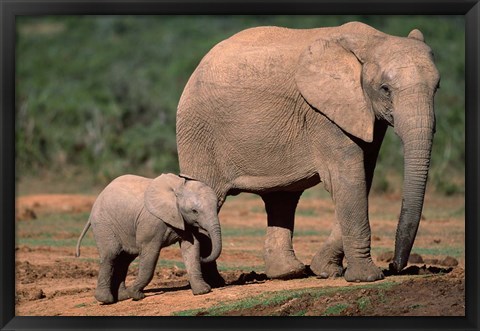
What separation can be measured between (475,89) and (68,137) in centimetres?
1495

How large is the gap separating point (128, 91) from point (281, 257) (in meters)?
16.5

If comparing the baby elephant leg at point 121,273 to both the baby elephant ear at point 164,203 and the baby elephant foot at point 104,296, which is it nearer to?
the baby elephant foot at point 104,296

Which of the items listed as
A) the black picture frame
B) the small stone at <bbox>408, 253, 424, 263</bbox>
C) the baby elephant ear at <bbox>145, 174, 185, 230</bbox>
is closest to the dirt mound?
the black picture frame

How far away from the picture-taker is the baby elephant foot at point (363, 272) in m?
11.4

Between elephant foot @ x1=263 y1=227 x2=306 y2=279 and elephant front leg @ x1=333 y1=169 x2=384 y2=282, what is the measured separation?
2.89 feet

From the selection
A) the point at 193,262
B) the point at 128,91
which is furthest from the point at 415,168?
the point at 128,91

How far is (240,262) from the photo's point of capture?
14633 mm

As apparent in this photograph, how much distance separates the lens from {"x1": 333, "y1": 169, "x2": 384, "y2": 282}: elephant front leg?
37.5 feet

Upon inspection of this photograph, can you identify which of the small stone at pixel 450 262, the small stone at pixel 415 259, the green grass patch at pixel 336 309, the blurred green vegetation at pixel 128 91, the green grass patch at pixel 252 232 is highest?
the blurred green vegetation at pixel 128 91

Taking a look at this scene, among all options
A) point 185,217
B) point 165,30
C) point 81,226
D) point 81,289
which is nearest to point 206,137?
point 185,217

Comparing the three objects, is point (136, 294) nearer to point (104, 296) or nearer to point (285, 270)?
point (104, 296)

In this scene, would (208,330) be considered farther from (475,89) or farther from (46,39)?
(46,39)

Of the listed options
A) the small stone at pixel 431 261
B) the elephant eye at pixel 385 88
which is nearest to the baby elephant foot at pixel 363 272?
the elephant eye at pixel 385 88

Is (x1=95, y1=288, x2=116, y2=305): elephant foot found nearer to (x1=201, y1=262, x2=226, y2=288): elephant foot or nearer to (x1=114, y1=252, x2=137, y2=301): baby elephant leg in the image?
(x1=114, y1=252, x2=137, y2=301): baby elephant leg
